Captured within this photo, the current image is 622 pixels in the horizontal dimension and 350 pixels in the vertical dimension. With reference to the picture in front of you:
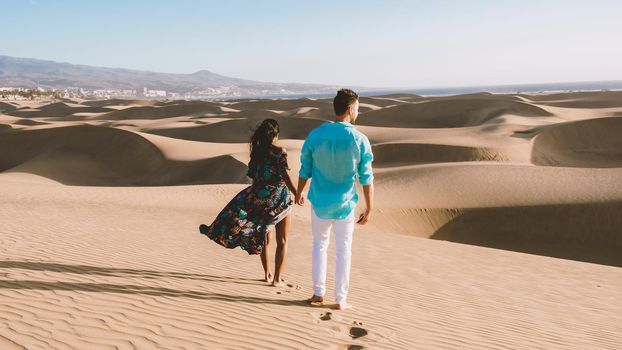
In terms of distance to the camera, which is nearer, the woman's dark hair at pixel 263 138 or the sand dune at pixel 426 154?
the woman's dark hair at pixel 263 138

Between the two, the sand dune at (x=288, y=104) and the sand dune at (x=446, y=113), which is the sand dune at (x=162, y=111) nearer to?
the sand dune at (x=288, y=104)

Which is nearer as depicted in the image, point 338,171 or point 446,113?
point 338,171

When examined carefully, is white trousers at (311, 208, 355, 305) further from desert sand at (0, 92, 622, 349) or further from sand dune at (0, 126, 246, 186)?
sand dune at (0, 126, 246, 186)

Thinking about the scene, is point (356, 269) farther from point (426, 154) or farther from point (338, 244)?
point (426, 154)

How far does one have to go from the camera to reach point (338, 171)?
4.37 meters

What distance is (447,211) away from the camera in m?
13.2

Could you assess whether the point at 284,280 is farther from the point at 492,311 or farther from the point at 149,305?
the point at 492,311

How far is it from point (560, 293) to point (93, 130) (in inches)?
1017

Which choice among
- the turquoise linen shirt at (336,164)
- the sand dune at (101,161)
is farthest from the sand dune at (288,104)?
the turquoise linen shirt at (336,164)

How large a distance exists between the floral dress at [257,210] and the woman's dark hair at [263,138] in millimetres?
66

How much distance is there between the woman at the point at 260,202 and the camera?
4.99m

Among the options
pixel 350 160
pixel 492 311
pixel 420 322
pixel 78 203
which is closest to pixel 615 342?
pixel 492 311

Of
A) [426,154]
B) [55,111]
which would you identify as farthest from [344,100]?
[55,111]

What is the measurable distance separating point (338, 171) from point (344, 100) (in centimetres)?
58
